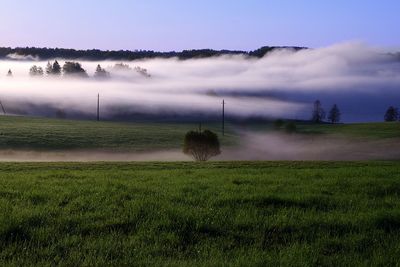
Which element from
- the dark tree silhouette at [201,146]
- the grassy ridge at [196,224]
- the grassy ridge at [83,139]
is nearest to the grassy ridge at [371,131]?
the grassy ridge at [83,139]

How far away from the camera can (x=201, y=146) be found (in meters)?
62.3

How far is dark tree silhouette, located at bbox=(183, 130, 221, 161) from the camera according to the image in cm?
6219

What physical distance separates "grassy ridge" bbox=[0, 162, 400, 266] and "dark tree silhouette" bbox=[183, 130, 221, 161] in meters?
48.0

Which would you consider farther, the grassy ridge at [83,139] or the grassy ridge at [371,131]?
the grassy ridge at [371,131]

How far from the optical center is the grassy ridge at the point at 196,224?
7730mm

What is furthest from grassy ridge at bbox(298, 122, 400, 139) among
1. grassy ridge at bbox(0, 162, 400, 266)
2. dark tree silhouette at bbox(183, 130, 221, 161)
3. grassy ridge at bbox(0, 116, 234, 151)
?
grassy ridge at bbox(0, 162, 400, 266)

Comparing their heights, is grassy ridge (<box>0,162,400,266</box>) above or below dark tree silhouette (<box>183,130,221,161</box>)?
above

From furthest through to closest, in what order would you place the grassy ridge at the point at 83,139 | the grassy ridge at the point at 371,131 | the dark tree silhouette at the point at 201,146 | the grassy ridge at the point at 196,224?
the grassy ridge at the point at 371,131
the grassy ridge at the point at 83,139
the dark tree silhouette at the point at 201,146
the grassy ridge at the point at 196,224

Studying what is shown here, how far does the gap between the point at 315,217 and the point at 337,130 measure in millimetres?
124167

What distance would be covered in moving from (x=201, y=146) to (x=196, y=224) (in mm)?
53063

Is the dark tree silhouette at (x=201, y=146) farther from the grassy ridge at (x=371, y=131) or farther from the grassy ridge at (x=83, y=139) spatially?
the grassy ridge at (x=371, y=131)

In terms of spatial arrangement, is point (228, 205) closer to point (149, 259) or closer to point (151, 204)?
point (151, 204)

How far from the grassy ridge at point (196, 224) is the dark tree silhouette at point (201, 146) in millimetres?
48028

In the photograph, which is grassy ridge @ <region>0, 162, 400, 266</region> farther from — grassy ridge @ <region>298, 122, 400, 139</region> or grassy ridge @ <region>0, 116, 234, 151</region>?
grassy ridge @ <region>298, 122, 400, 139</region>
